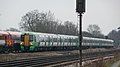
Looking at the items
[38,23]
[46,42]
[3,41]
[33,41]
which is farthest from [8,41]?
[38,23]

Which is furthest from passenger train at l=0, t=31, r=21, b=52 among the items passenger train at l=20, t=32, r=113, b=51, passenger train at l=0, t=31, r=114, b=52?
passenger train at l=20, t=32, r=113, b=51

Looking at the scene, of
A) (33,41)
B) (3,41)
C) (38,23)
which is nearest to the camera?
(3,41)

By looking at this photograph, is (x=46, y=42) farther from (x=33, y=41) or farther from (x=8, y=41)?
(x=8, y=41)

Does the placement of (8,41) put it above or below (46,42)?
above

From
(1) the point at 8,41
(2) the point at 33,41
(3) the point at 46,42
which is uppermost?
(1) the point at 8,41

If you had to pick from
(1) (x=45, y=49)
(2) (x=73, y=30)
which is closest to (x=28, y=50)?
(1) (x=45, y=49)

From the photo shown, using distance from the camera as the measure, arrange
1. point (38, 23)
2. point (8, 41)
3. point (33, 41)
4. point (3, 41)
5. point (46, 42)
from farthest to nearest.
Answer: point (38, 23)
point (46, 42)
point (33, 41)
point (8, 41)
point (3, 41)

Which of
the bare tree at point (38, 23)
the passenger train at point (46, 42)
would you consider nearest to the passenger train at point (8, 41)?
the passenger train at point (46, 42)

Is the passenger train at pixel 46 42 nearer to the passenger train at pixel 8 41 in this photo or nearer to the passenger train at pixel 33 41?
the passenger train at pixel 33 41

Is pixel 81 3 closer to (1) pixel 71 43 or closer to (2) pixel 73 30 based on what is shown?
(1) pixel 71 43

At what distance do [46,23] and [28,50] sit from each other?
172 ft

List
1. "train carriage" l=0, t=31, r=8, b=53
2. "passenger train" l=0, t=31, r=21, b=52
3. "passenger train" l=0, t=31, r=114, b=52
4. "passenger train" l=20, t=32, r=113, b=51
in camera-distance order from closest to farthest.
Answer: "train carriage" l=0, t=31, r=8, b=53, "passenger train" l=0, t=31, r=21, b=52, "passenger train" l=0, t=31, r=114, b=52, "passenger train" l=20, t=32, r=113, b=51

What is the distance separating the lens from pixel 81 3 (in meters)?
18.5

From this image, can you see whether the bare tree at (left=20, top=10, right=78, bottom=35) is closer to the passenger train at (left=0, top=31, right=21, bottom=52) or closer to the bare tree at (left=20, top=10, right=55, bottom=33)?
the bare tree at (left=20, top=10, right=55, bottom=33)
